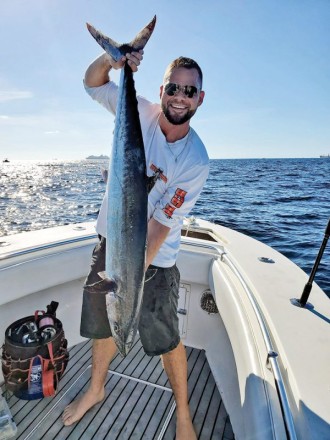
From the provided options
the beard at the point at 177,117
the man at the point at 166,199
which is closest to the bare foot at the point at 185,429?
the man at the point at 166,199

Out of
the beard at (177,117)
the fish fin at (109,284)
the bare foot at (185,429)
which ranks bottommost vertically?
the bare foot at (185,429)

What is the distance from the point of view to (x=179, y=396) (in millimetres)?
2273

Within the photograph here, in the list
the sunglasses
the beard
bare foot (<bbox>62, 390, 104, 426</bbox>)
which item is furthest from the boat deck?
the sunglasses

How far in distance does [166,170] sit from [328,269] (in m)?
6.29

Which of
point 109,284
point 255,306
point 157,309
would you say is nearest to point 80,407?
point 157,309

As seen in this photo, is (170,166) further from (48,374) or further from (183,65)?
(48,374)

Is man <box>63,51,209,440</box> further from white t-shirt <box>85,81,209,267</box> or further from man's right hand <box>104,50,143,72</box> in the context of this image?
man's right hand <box>104,50,143,72</box>

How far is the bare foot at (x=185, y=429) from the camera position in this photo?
7.23 ft

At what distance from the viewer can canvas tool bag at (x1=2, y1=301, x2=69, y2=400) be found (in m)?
2.33

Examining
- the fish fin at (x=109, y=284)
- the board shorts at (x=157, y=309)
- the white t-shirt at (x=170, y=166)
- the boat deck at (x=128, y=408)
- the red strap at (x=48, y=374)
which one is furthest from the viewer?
the red strap at (x=48, y=374)

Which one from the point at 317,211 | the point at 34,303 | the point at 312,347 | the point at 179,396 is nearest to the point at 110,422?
the point at 179,396

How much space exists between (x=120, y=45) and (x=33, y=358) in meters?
2.17

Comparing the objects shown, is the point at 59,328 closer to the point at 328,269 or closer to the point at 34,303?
the point at 34,303

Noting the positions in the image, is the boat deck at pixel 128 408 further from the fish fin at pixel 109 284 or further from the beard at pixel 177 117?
the beard at pixel 177 117
